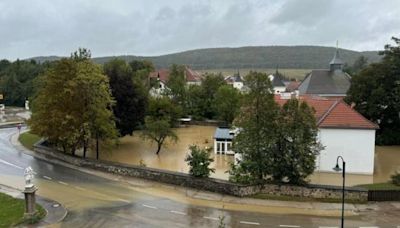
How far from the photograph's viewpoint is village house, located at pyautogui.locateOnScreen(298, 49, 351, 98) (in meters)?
66.9

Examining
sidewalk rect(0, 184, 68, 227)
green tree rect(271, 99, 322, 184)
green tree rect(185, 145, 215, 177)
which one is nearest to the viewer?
sidewalk rect(0, 184, 68, 227)

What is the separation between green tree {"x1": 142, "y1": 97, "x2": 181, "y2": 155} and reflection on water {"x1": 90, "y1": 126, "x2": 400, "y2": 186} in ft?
5.21

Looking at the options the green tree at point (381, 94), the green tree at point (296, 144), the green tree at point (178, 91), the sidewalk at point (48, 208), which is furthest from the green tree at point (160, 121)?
the green tree at point (381, 94)

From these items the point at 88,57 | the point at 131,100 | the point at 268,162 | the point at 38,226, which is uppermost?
the point at 88,57

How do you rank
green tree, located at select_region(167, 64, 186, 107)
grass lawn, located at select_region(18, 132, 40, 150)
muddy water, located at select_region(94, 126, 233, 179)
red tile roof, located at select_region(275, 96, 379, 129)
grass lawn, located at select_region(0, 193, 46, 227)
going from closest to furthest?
grass lawn, located at select_region(0, 193, 46, 227)
red tile roof, located at select_region(275, 96, 379, 129)
muddy water, located at select_region(94, 126, 233, 179)
grass lawn, located at select_region(18, 132, 40, 150)
green tree, located at select_region(167, 64, 186, 107)

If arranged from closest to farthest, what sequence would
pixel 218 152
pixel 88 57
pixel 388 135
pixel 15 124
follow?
pixel 88 57 < pixel 218 152 < pixel 388 135 < pixel 15 124

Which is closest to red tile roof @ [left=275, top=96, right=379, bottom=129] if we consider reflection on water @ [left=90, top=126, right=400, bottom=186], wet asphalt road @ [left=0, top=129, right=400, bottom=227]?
reflection on water @ [left=90, top=126, right=400, bottom=186]

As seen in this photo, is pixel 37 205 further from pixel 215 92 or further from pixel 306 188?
pixel 215 92

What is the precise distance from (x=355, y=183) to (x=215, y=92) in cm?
4126

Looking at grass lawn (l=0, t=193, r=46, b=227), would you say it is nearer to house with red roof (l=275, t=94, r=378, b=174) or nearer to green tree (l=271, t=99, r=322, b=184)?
green tree (l=271, t=99, r=322, b=184)

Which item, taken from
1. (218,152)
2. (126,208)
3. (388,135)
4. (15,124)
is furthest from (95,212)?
(15,124)

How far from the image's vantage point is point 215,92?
7288cm

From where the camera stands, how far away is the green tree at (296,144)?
27562mm

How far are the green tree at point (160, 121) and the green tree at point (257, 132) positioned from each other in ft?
54.8
